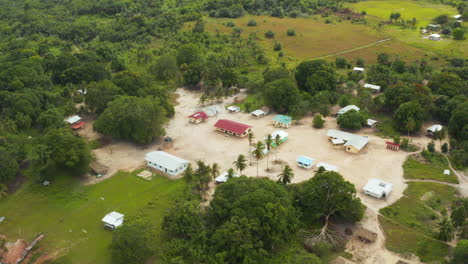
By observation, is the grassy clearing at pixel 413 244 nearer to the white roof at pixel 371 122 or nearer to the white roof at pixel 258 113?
the white roof at pixel 371 122

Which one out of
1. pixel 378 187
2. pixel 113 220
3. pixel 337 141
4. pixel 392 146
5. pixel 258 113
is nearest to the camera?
pixel 113 220

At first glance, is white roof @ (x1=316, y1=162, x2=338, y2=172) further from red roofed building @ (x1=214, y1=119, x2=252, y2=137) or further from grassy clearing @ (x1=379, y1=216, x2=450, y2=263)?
red roofed building @ (x1=214, y1=119, x2=252, y2=137)

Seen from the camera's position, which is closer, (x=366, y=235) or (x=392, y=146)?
(x=366, y=235)

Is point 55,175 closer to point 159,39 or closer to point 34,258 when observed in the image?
point 34,258

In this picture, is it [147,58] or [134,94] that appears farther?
[147,58]

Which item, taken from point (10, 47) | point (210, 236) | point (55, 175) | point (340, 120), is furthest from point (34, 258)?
point (10, 47)

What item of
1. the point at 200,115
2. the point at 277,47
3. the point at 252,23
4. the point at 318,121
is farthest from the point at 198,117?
the point at 252,23

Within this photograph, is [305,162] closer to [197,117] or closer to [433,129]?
[197,117]
